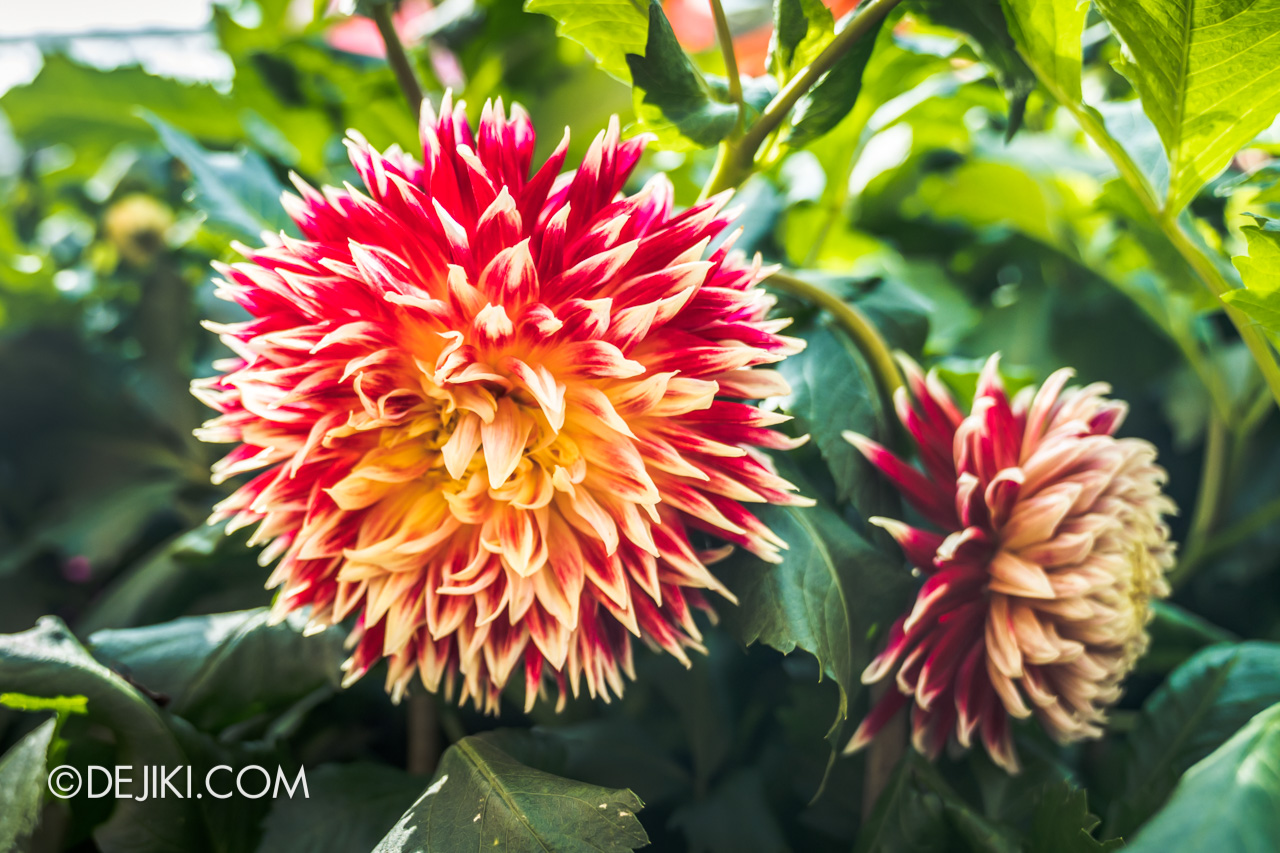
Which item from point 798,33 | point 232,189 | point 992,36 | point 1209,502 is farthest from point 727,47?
point 1209,502

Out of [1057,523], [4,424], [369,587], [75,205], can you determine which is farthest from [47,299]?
[1057,523]

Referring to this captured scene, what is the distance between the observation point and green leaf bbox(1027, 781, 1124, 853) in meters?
0.38

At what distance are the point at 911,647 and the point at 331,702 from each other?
402 mm

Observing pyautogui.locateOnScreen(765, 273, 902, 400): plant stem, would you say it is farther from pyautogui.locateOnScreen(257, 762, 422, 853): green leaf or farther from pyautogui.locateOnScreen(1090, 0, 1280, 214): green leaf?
pyautogui.locateOnScreen(257, 762, 422, 853): green leaf

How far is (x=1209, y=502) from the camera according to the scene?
2.28ft

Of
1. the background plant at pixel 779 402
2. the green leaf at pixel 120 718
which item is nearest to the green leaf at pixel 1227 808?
the background plant at pixel 779 402

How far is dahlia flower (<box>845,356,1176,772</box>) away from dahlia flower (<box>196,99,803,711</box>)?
0.10 m

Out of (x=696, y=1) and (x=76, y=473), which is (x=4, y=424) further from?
(x=696, y=1)

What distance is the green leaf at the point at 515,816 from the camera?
0.37 metres

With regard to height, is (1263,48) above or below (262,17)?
below

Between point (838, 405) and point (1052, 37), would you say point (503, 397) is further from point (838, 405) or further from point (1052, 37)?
point (1052, 37)

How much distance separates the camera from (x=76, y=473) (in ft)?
2.65

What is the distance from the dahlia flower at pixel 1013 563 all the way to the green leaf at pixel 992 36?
6.5 inches

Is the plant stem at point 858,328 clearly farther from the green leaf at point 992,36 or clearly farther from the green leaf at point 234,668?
the green leaf at point 234,668
